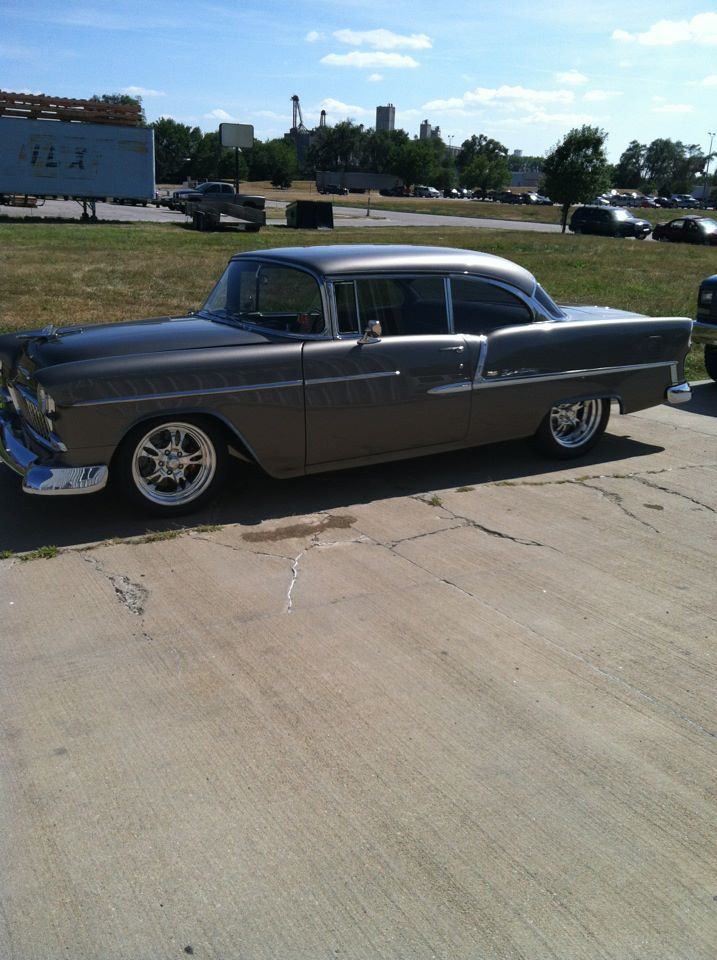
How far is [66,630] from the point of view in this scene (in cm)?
389

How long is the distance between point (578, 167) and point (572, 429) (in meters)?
40.8

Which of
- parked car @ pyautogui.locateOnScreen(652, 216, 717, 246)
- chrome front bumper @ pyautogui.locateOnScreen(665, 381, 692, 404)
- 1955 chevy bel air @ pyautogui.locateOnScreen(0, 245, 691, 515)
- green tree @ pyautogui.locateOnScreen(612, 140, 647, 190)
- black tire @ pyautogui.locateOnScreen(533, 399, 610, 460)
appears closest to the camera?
1955 chevy bel air @ pyautogui.locateOnScreen(0, 245, 691, 515)

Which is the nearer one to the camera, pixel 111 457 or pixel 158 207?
pixel 111 457

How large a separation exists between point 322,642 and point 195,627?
0.56 metres

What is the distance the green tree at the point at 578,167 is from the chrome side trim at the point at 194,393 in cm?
4080

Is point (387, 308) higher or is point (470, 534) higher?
point (387, 308)

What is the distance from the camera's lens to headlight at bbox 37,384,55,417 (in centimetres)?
472

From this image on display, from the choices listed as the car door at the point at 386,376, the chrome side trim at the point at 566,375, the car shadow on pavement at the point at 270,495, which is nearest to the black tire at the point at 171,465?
the car shadow on pavement at the point at 270,495

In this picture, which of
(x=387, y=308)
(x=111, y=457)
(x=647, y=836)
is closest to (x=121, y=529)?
(x=111, y=457)

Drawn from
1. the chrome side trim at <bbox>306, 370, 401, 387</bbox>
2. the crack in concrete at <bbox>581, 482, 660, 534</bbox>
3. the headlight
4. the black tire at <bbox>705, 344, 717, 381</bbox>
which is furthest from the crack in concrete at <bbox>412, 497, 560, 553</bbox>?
the black tire at <bbox>705, 344, 717, 381</bbox>

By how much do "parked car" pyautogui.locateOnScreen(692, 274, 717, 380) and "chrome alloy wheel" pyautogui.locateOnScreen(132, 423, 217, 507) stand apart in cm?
617

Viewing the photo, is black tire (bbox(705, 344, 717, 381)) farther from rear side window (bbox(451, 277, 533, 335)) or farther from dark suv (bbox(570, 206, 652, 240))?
dark suv (bbox(570, 206, 652, 240))

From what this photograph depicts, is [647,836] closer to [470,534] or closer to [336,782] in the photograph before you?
[336,782]

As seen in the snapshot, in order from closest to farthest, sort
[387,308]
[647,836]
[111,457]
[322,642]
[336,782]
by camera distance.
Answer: [647,836] → [336,782] → [322,642] → [111,457] → [387,308]
